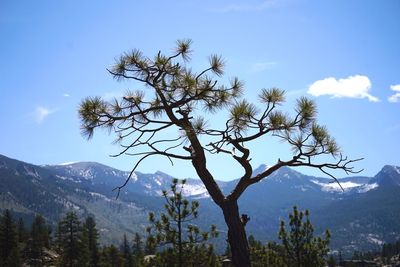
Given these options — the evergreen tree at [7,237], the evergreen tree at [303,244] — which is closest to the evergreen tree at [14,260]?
the evergreen tree at [7,237]

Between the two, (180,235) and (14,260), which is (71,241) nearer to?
(14,260)

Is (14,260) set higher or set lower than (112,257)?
higher

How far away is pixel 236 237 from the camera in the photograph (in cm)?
793

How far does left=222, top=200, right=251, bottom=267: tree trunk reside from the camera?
782 centimetres

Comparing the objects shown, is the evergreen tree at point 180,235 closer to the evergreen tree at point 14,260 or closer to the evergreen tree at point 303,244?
the evergreen tree at point 303,244

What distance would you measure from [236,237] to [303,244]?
31.9 ft

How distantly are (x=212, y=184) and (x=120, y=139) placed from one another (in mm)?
1995

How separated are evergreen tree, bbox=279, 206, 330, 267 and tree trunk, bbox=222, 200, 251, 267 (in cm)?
869

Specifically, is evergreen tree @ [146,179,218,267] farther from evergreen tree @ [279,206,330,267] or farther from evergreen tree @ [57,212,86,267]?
evergreen tree @ [57,212,86,267]

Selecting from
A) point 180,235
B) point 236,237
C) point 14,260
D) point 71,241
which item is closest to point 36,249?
point 14,260

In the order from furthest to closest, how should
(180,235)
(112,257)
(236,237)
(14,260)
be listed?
(112,257) → (14,260) → (180,235) → (236,237)

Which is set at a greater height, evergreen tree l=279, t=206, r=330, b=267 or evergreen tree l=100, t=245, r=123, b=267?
evergreen tree l=279, t=206, r=330, b=267

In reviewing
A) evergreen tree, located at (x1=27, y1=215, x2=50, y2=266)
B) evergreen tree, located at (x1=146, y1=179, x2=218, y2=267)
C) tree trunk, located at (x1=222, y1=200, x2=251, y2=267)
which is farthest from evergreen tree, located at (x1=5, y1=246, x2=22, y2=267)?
tree trunk, located at (x1=222, y1=200, x2=251, y2=267)

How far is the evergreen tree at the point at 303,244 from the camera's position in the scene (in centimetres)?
1636
